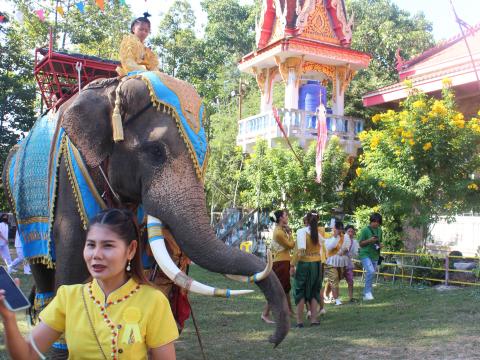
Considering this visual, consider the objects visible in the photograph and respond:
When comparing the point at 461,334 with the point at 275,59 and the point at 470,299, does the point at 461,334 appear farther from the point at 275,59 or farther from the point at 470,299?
the point at 275,59

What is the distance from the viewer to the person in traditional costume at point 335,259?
856 centimetres

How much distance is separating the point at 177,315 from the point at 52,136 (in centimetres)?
155

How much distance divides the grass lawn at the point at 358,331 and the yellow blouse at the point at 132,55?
2539 millimetres

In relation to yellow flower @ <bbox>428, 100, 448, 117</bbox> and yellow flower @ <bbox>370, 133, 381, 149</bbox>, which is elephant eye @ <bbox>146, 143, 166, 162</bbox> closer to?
yellow flower @ <bbox>428, 100, 448, 117</bbox>

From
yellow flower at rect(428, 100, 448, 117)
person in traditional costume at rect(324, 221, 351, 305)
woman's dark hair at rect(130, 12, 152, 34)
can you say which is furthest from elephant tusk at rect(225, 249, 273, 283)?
yellow flower at rect(428, 100, 448, 117)

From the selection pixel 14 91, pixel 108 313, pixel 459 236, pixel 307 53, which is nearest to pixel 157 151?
pixel 108 313

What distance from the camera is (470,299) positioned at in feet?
26.0

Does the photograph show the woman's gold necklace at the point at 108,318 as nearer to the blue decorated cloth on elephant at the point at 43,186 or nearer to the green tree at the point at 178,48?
the blue decorated cloth on elephant at the point at 43,186

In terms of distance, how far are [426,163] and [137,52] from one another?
7.74 metres

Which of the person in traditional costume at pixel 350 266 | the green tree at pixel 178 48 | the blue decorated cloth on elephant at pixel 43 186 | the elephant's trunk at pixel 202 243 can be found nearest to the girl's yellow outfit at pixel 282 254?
the person in traditional costume at pixel 350 266

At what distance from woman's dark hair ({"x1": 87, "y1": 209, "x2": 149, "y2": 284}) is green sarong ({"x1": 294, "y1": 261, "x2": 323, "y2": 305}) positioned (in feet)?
16.7

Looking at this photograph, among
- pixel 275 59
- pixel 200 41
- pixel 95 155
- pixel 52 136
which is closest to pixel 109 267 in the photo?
pixel 95 155

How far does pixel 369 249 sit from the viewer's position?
8906 millimetres

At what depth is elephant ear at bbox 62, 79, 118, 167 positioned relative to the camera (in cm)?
358
